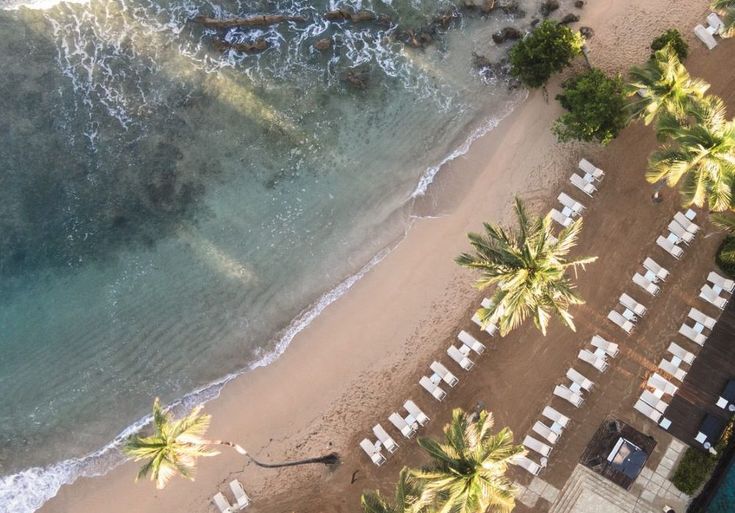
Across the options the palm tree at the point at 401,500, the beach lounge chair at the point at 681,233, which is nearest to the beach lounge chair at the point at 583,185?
the beach lounge chair at the point at 681,233

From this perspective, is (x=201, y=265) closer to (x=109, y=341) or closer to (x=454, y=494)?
(x=109, y=341)

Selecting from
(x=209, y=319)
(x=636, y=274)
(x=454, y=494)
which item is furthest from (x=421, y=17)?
(x=454, y=494)

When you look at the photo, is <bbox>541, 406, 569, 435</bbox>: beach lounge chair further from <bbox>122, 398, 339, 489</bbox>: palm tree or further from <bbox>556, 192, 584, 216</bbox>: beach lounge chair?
<bbox>122, 398, 339, 489</bbox>: palm tree

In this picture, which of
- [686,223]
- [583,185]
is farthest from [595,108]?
[686,223]

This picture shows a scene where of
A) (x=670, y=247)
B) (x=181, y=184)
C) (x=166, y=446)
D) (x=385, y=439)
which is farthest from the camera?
(x=181, y=184)

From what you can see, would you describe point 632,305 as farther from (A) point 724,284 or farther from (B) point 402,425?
(B) point 402,425

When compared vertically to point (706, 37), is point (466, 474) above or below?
below

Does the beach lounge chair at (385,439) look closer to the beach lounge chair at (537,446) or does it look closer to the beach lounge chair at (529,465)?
the beach lounge chair at (529,465)
